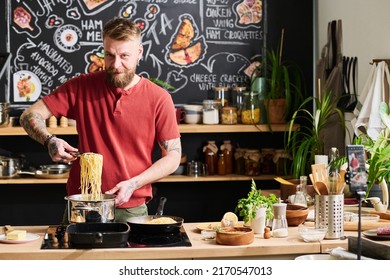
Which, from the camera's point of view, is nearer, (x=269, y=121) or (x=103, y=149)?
(x=103, y=149)

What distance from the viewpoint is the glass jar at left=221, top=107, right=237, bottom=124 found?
661cm

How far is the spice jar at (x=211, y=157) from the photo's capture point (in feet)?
22.2

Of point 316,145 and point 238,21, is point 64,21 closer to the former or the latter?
point 238,21

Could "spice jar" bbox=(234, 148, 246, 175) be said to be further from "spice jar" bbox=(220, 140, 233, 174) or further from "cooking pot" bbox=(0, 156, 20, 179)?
"cooking pot" bbox=(0, 156, 20, 179)

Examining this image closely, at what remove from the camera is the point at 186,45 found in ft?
22.3

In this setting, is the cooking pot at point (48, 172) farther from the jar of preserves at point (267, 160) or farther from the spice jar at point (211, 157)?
the jar of preserves at point (267, 160)

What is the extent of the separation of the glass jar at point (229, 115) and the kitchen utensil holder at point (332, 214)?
2.61 m

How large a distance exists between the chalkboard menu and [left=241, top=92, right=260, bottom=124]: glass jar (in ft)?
0.94

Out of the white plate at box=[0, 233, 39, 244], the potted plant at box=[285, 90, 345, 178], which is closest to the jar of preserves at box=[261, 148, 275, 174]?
the potted plant at box=[285, 90, 345, 178]

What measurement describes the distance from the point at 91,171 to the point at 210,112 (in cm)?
258
